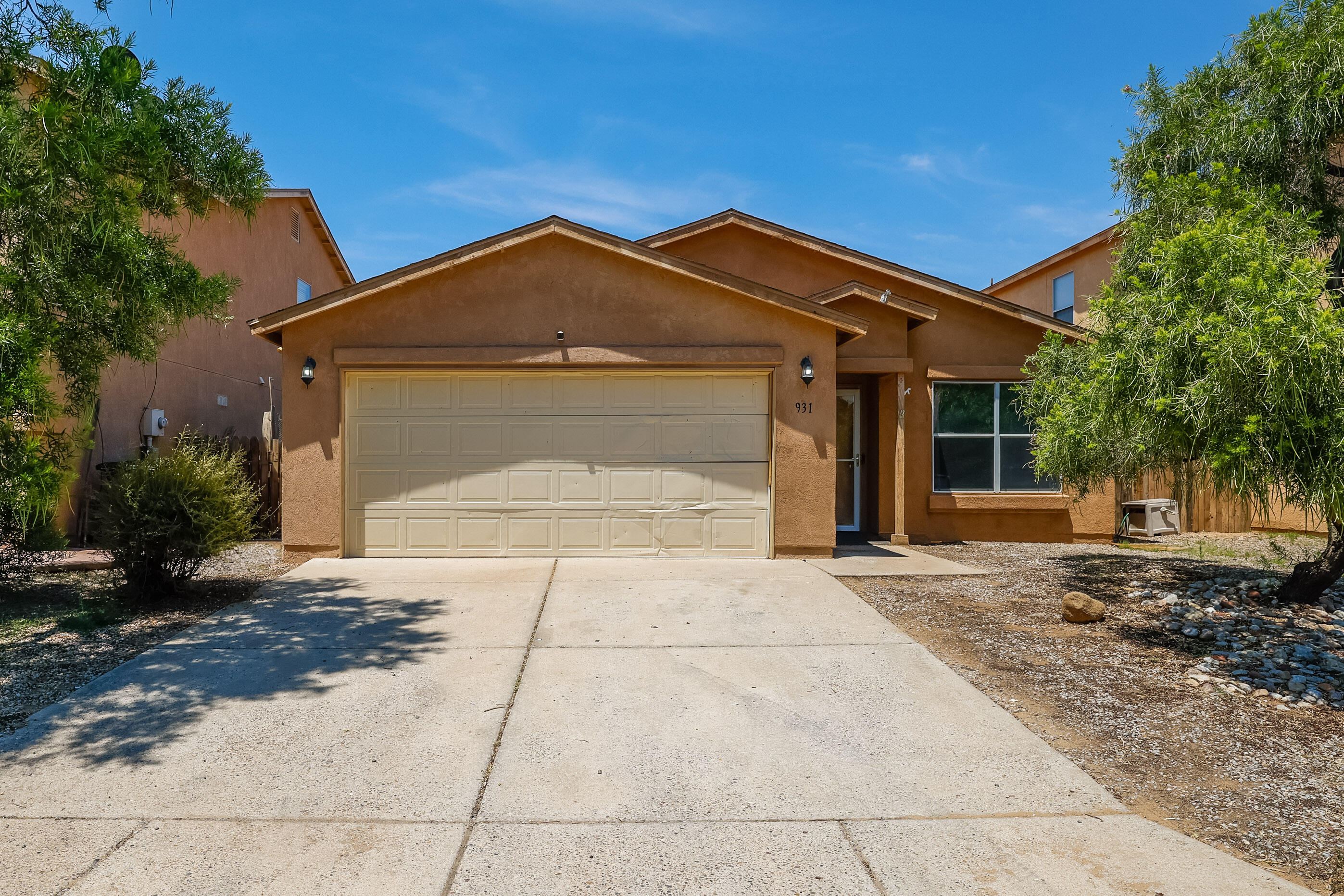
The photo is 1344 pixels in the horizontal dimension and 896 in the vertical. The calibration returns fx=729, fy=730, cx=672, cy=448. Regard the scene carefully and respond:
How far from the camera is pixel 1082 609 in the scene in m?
6.45

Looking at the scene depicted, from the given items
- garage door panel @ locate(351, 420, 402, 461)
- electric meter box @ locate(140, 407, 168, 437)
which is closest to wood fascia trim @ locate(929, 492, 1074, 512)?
garage door panel @ locate(351, 420, 402, 461)

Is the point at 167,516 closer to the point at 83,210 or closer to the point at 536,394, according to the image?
the point at 83,210

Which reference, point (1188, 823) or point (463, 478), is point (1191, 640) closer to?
point (1188, 823)

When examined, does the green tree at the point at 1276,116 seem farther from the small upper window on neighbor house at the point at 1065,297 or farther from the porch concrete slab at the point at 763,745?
the small upper window on neighbor house at the point at 1065,297

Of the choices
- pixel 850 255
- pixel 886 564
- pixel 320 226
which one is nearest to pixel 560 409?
pixel 886 564

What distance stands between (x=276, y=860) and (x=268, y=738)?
133 cm

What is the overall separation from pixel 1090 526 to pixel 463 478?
30.8 feet

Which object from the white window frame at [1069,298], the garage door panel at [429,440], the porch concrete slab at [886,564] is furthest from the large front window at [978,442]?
the garage door panel at [429,440]

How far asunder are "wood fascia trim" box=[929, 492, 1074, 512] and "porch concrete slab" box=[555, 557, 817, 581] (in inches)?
135

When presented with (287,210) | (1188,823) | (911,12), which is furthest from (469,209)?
(1188,823)

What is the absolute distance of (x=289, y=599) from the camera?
7.08m

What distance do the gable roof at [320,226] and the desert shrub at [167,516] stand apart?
8.28 meters

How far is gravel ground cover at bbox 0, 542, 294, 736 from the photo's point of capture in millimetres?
4801

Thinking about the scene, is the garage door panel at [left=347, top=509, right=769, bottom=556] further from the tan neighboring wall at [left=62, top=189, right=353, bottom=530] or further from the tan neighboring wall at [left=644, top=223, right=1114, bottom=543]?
the tan neighboring wall at [left=644, top=223, right=1114, bottom=543]
